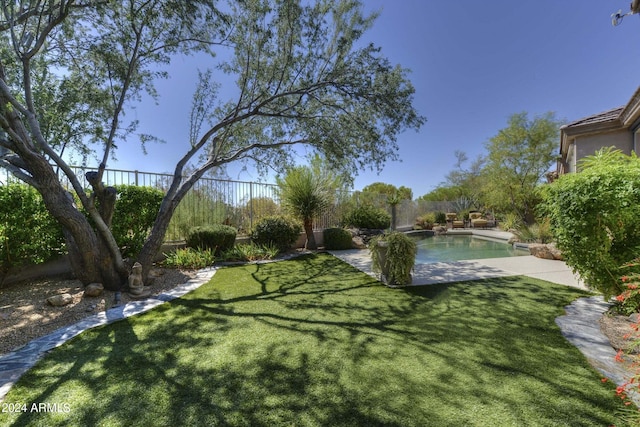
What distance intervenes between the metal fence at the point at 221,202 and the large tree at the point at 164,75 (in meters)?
1.38

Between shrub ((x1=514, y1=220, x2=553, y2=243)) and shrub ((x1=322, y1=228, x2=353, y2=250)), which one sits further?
shrub ((x1=322, y1=228, x2=353, y2=250))

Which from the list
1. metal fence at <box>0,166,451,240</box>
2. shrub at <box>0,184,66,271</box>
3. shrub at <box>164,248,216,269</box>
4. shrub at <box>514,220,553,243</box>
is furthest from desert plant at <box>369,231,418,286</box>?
shrub at <box>514,220,553,243</box>

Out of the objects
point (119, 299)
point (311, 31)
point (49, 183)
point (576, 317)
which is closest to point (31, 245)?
point (49, 183)

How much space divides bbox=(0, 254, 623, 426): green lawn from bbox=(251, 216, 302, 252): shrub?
4.65 metres

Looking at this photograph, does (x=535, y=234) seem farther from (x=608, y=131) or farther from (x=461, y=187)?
(x=461, y=187)

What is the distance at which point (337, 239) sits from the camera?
986cm

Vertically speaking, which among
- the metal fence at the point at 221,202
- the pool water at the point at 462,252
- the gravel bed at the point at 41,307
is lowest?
the pool water at the point at 462,252

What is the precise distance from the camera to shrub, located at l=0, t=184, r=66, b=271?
4.66 metres

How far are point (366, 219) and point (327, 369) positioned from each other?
9.36 m

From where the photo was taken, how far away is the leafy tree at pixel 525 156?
49.1 ft

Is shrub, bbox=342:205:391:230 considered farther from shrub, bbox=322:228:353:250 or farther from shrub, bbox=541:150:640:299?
shrub, bbox=541:150:640:299

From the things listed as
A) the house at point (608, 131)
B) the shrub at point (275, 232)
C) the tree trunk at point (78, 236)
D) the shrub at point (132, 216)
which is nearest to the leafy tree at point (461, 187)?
the house at point (608, 131)

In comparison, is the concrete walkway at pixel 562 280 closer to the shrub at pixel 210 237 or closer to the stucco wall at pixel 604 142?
the stucco wall at pixel 604 142

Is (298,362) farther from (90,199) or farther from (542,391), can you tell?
(90,199)
